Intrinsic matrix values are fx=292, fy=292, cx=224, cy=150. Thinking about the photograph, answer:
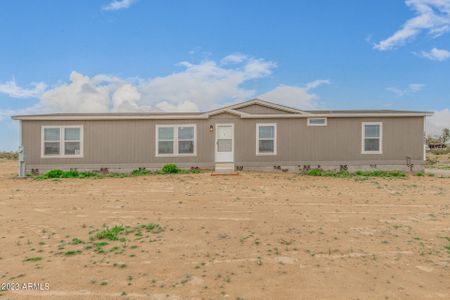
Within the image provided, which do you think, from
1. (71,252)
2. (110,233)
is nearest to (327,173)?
(110,233)

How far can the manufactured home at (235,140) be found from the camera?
1438cm

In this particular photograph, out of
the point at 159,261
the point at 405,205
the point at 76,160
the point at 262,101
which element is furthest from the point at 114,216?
the point at 262,101

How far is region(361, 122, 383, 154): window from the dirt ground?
6.07 meters

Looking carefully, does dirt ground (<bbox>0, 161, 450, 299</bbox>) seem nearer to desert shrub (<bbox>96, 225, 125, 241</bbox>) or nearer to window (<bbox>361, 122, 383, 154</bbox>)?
desert shrub (<bbox>96, 225, 125, 241</bbox>)

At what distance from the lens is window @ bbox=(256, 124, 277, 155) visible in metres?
14.8

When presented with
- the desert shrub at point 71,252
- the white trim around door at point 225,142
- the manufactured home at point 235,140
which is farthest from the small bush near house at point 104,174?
the desert shrub at point 71,252

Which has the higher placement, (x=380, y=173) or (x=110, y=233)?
(x=380, y=173)

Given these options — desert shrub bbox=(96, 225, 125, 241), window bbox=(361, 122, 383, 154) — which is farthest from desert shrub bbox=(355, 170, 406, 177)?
desert shrub bbox=(96, 225, 125, 241)

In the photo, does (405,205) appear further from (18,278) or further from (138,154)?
(138,154)

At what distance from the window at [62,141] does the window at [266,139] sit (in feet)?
28.8

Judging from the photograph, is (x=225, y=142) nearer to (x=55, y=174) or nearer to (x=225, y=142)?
(x=225, y=142)

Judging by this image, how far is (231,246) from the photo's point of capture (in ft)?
14.9

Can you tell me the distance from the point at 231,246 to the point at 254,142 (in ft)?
34.3

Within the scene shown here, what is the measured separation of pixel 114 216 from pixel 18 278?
2914mm
